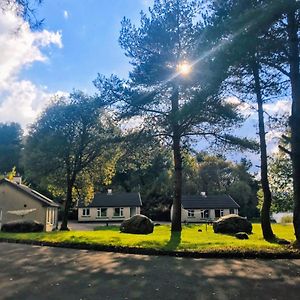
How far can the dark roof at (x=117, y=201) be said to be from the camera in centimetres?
6197

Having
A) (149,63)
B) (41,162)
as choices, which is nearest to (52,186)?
(41,162)

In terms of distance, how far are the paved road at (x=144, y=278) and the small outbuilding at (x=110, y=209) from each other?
48.5 m

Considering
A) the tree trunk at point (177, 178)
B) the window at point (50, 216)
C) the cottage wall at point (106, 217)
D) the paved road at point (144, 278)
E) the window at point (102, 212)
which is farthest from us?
the window at point (102, 212)

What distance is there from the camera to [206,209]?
63094 millimetres

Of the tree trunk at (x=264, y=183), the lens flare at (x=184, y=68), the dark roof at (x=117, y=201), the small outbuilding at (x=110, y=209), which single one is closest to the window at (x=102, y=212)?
the small outbuilding at (x=110, y=209)

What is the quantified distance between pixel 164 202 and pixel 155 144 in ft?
135

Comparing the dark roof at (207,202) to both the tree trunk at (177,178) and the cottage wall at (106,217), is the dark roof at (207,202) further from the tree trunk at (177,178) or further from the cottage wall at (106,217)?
the tree trunk at (177,178)

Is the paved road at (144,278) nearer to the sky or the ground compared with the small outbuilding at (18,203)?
nearer to the ground

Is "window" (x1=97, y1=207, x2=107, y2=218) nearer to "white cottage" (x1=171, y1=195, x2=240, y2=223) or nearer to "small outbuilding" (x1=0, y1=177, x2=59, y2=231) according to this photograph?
"white cottage" (x1=171, y1=195, x2=240, y2=223)

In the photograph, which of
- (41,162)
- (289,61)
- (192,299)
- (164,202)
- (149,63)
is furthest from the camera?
(164,202)

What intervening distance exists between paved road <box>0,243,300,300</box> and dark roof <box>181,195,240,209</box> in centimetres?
4995

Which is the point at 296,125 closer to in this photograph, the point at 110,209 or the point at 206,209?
the point at 206,209

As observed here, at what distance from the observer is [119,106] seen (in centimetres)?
2409

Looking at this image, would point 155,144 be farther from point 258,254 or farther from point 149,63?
point 258,254
